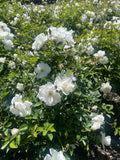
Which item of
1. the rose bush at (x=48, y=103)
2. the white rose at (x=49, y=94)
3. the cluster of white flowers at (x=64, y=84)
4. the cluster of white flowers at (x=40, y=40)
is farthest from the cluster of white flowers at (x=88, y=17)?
the white rose at (x=49, y=94)

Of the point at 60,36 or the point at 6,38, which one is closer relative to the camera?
the point at 60,36

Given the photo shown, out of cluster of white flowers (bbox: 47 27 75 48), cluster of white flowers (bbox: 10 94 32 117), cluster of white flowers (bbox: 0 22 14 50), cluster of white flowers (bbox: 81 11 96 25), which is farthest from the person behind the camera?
cluster of white flowers (bbox: 81 11 96 25)

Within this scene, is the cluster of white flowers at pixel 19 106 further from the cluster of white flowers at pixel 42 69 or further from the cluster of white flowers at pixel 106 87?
the cluster of white flowers at pixel 106 87

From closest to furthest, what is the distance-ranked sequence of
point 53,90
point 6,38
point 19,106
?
point 53,90 < point 19,106 < point 6,38

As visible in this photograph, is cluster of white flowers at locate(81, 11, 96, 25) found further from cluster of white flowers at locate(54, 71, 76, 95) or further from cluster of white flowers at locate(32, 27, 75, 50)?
cluster of white flowers at locate(54, 71, 76, 95)

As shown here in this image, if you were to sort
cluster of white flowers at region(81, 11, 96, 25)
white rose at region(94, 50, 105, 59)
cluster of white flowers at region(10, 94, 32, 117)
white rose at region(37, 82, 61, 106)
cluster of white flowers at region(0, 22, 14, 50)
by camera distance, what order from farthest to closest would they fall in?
1. cluster of white flowers at region(81, 11, 96, 25)
2. white rose at region(94, 50, 105, 59)
3. cluster of white flowers at region(0, 22, 14, 50)
4. cluster of white flowers at region(10, 94, 32, 117)
5. white rose at region(37, 82, 61, 106)

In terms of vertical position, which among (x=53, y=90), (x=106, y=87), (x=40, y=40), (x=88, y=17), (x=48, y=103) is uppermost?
(x=40, y=40)

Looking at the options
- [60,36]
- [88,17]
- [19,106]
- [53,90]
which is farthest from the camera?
[88,17]

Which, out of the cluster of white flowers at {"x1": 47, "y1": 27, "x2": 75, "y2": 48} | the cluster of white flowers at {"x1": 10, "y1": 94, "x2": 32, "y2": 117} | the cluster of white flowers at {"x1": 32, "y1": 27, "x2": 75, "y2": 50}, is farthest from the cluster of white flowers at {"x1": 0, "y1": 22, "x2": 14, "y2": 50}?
the cluster of white flowers at {"x1": 10, "y1": 94, "x2": 32, "y2": 117}

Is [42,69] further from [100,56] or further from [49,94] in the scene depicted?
[100,56]

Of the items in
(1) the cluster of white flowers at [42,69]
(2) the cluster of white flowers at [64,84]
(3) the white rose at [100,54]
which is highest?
(2) the cluster of white flowers at [64,84]

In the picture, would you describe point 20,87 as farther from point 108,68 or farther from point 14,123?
point 108,68

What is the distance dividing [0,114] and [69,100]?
792mm

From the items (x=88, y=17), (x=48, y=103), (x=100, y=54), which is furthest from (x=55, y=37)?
(x=88, y=17)
